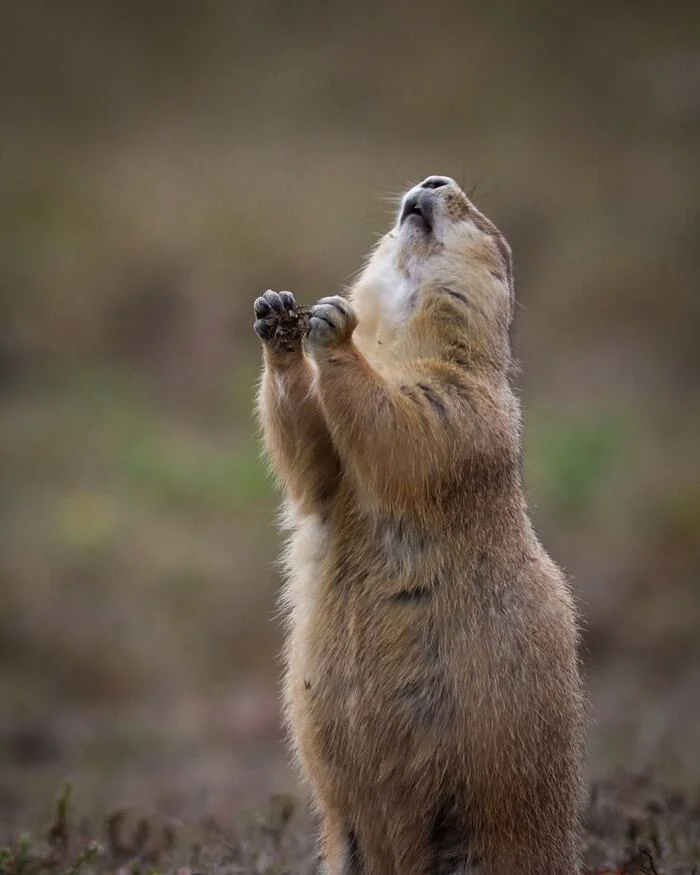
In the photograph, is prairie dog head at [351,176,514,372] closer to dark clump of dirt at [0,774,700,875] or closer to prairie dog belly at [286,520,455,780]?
prairie dog belly at [286,520,455,780]

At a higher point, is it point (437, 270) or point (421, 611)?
point (437, 270)

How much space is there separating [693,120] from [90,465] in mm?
11227

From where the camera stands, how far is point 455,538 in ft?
19.6

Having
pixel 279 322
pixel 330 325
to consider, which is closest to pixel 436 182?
pixel 279 322

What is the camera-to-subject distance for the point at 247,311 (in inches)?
813

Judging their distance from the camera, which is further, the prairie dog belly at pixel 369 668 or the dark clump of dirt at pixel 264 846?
the dark clump of dirt at pixel 264 846

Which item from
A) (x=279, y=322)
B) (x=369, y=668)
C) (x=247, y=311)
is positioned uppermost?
(x=247, y=311)

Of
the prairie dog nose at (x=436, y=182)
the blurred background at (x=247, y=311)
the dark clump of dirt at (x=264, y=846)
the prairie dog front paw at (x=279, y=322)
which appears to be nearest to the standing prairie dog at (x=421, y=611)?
the prairie dog front paw at (x=279, y=322)

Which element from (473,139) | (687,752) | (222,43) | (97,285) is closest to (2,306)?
(97,285)

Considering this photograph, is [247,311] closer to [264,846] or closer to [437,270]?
[264,846]

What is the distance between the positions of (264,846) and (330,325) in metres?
3.28

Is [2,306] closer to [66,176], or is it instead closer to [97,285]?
[97,285]

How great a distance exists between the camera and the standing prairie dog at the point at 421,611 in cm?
578

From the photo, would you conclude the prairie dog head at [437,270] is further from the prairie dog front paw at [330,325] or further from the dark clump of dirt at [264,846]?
the dark clump of dirt at [264,846]
